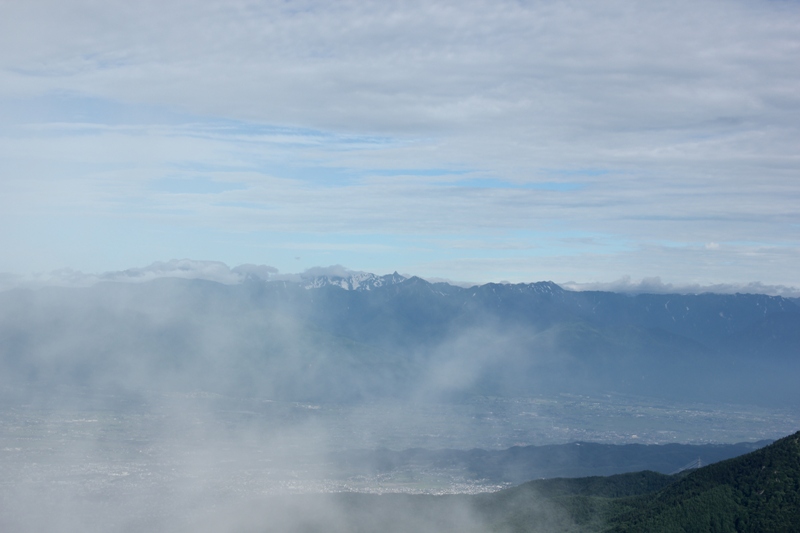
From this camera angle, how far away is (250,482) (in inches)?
7539

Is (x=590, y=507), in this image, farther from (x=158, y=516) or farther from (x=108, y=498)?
(x=108, y=498)

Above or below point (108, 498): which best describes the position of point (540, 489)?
above

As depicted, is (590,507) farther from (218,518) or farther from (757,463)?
(218,518)

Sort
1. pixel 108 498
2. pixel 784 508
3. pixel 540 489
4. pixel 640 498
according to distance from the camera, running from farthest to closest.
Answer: pixel 108 498, pixel 540 489, pixel 640 498, pixel 784 508

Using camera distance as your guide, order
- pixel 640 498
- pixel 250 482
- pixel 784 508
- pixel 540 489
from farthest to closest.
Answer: pixel 250 482
pixel 540 489
pixel 640 498
pixel 784 508

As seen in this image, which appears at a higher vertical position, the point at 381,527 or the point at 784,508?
the point at 784,508

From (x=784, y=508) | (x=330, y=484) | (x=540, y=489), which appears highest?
(x=784, y=508)

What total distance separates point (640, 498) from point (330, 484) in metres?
98.0

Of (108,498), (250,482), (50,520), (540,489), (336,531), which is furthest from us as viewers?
(250,482)

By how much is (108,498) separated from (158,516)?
77.3ft

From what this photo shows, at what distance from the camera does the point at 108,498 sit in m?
167

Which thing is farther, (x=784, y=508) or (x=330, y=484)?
(x=330, y=484)

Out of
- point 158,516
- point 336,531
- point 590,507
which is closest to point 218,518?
point 158,516

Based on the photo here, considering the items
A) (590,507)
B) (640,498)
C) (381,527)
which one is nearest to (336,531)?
(381,527)
